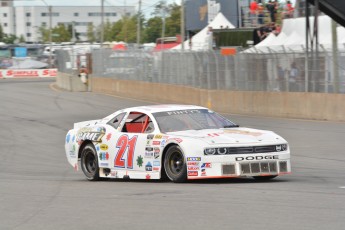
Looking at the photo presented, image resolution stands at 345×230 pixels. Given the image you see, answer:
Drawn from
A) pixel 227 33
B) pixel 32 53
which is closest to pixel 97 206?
pixel 227 33

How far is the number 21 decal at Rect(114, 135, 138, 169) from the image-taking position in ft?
43.1

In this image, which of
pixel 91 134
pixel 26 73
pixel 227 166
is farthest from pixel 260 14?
pixel 227 166

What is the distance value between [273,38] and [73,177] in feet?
80.8

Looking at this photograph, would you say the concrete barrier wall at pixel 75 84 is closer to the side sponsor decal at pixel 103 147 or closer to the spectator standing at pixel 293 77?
the spectator standing at pixel 293 77

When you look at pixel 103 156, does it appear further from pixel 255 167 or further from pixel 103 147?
pixel 255 167

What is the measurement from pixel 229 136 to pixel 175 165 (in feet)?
3.08

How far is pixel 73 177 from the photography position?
15445 mm

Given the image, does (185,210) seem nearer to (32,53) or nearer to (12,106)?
(12,106)

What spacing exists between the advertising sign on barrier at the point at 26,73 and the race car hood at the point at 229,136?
66651mm

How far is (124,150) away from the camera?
13.3 m

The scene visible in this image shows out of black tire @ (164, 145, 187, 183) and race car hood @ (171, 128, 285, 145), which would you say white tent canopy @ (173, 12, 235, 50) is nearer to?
race car hood @ (171, 128, 285, 145)

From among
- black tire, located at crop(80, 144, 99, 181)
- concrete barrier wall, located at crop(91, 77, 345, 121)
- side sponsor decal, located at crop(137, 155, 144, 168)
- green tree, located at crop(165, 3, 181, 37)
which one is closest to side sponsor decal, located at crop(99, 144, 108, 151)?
black tire, located at crop(80, 144, 99, 181)

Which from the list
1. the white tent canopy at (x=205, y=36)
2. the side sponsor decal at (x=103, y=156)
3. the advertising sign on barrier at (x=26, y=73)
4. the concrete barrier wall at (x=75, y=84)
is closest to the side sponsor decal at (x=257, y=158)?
the side sponsor decal at (x=103, y=156)

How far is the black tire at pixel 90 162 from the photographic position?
14.1m
